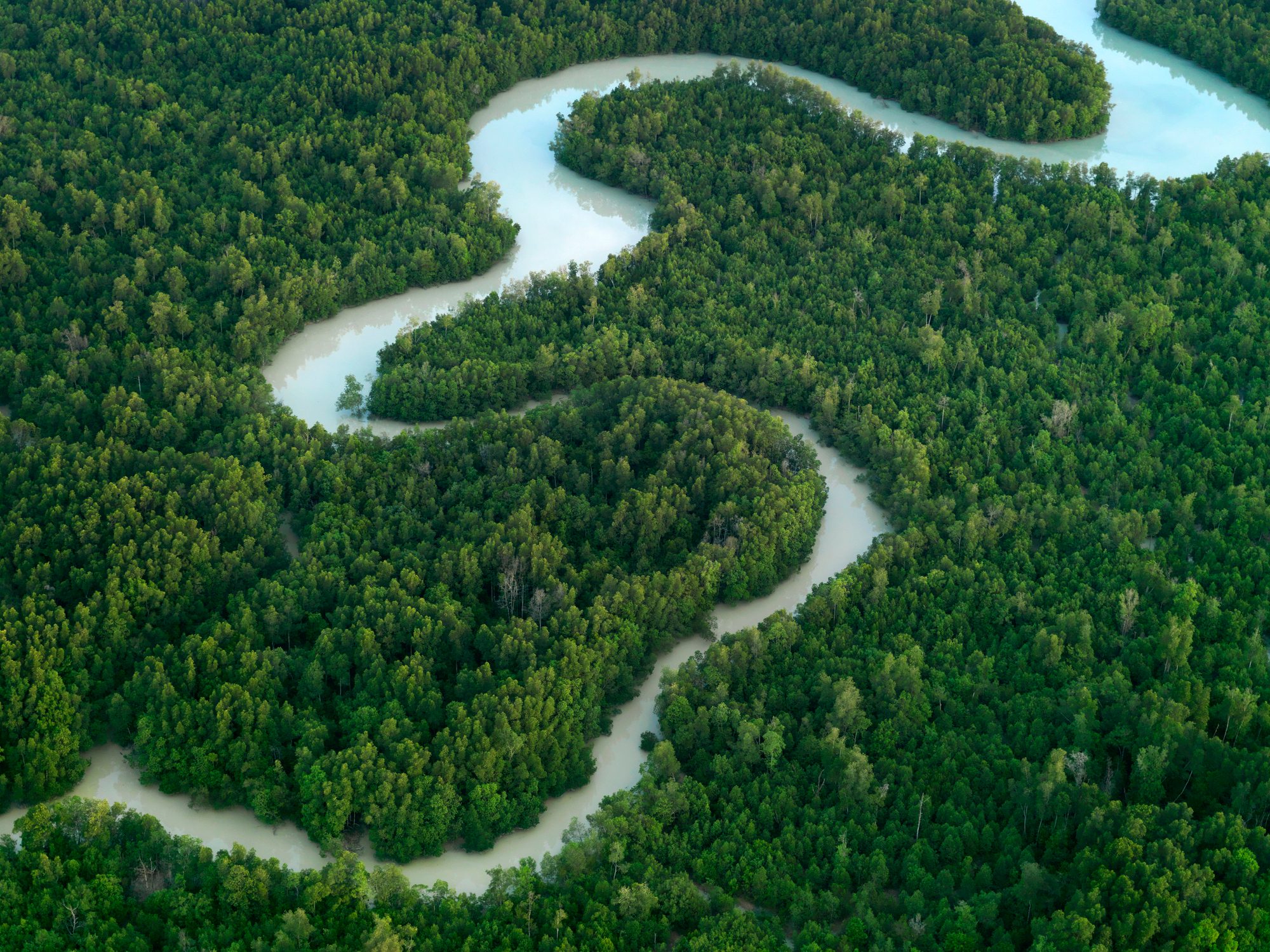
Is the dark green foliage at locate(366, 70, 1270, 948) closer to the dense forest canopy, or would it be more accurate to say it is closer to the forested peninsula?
the dense forest canopy

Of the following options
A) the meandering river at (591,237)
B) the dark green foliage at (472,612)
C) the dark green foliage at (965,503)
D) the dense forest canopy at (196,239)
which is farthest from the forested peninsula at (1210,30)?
the dark green foliage at (472,612)

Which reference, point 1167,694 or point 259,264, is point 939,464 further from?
point 259,264

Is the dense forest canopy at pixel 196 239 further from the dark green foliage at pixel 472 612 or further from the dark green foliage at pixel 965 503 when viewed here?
the dark green foliage at pixel 965 503

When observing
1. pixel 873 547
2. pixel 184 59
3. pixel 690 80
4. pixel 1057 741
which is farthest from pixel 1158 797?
pixel 184 59

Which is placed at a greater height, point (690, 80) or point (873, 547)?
point (690, 80)

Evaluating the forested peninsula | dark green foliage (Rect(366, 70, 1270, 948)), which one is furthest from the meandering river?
dark green foliage (Rect(366, 70, 1270, 948))

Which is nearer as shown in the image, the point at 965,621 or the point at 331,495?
the point at 965,621
